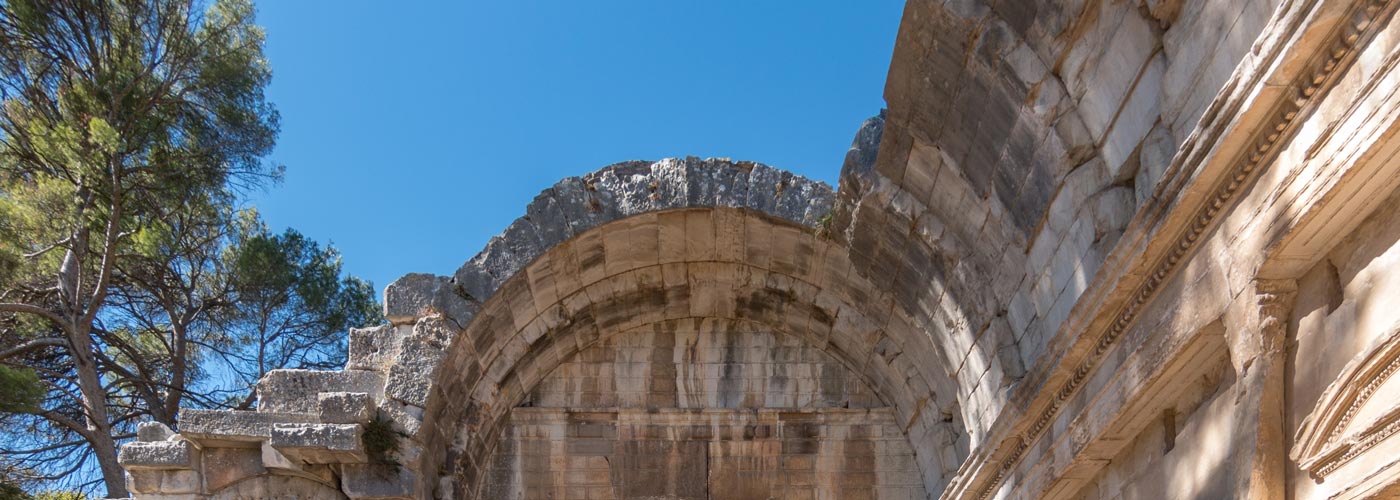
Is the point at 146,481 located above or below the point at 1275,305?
below

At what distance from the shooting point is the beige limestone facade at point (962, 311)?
299 cm

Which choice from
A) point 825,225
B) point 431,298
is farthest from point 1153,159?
point 431,298

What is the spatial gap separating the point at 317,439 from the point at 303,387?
0.46 meters

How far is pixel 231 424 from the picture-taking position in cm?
689

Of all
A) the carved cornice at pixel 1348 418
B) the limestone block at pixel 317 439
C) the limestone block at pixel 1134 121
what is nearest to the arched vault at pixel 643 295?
the limestone block at pixel 317 439

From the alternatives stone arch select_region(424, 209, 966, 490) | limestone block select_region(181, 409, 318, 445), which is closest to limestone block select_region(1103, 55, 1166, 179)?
stone arch select_region(424, 209, 966, 490)

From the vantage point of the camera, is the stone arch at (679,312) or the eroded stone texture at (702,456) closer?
the stone arch at (679,312)

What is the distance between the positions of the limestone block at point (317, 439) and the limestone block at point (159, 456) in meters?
0.56

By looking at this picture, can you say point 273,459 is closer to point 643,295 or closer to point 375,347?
point 375,347

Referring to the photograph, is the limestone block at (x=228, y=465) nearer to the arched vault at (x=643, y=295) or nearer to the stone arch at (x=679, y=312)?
the arched vault at (x=643, y=295)

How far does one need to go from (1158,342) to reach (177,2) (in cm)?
1373

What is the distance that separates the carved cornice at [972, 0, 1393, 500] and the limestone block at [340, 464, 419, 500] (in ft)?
13.4

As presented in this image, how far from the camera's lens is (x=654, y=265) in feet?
27.2

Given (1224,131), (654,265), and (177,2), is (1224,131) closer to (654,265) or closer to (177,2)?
(654,265)
